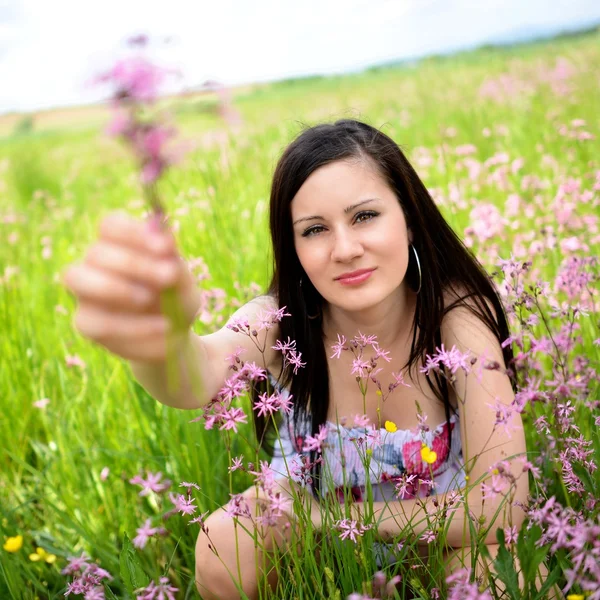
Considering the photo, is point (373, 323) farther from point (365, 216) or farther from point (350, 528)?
point (350, 528)

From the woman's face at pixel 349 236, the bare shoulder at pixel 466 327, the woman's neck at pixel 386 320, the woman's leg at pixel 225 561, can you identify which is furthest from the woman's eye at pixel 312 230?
the woman's leg at pixel 225 561

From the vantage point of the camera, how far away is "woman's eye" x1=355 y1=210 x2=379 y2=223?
1794 millimetres

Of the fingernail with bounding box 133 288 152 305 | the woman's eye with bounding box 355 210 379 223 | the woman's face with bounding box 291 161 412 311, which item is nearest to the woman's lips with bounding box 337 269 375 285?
the woman's face with bounding box 291 161 412 311

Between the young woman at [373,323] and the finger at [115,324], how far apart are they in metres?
0.55

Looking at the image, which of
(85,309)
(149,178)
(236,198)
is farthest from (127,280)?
(236,198)

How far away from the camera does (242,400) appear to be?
8.05 feet

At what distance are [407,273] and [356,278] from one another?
344 millimetres

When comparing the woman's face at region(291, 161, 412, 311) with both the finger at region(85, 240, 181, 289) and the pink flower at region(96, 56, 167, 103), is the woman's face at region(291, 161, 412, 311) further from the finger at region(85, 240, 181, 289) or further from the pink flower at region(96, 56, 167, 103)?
the pink flower at region(96, 56, 167, 103)

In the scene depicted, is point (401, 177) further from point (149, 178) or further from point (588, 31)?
point (588, 31)

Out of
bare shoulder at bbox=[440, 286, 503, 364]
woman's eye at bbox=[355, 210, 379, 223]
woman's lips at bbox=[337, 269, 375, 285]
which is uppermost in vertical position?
woman's eye at bbox=[355, 210, 379, 223]

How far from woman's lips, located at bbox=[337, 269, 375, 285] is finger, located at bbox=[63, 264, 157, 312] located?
0.97 meters

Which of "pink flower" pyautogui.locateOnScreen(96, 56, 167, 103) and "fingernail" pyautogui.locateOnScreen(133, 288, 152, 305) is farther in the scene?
"fingernail" pyautogui.locateOnScreen(133, 288, 152, 305)

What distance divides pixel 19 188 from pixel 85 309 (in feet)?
20.4

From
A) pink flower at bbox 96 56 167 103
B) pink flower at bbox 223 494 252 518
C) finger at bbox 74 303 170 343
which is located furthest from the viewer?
pink flower at bbox 223 494 252 518
